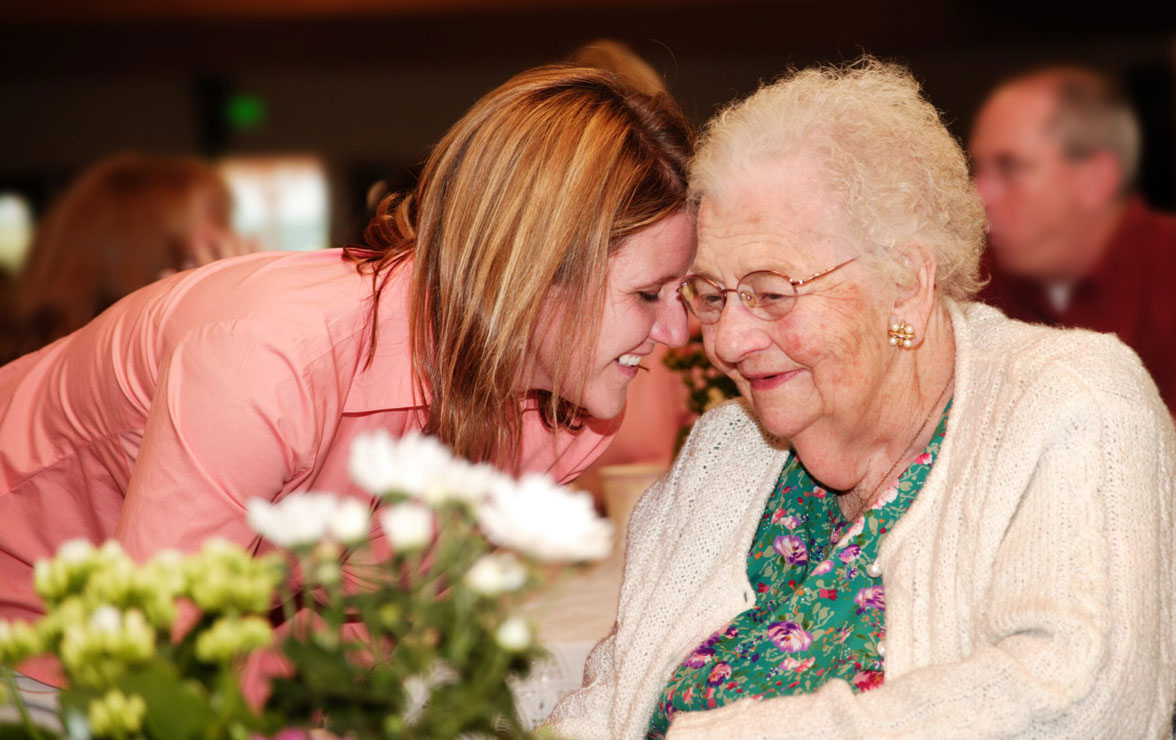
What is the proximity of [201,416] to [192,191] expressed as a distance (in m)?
2.18

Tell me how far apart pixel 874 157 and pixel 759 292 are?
0.76ft

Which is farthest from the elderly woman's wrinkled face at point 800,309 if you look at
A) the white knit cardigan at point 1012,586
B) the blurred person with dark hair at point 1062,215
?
the blurred person with dark hair at point 1062,215

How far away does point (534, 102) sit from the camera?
68.1 inches

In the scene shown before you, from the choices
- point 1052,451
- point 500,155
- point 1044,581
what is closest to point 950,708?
point 1044,581

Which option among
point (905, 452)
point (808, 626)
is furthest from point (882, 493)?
point (808, 626)

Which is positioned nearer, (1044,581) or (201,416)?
(1044,581)

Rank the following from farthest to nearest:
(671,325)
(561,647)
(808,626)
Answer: (561,647) → (671,325) → (808,626)

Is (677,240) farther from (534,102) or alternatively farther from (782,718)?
(782,718)

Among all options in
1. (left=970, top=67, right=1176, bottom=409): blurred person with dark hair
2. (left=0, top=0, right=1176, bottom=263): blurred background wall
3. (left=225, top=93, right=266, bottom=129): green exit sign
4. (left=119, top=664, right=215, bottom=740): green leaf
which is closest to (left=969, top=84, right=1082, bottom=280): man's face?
(left=970, top=67, right=1176, bottom=409): blurred person with dark hair

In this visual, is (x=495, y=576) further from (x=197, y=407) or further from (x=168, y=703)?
(x=197, y=407)

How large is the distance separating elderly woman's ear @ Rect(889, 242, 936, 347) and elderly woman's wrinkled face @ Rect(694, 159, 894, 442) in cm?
3

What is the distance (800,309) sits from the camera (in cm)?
160

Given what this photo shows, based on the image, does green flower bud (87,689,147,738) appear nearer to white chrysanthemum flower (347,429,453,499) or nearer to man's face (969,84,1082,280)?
white chrysanthemum flower (347,429,453,499)

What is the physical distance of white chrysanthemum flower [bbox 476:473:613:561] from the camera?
2.40ft
